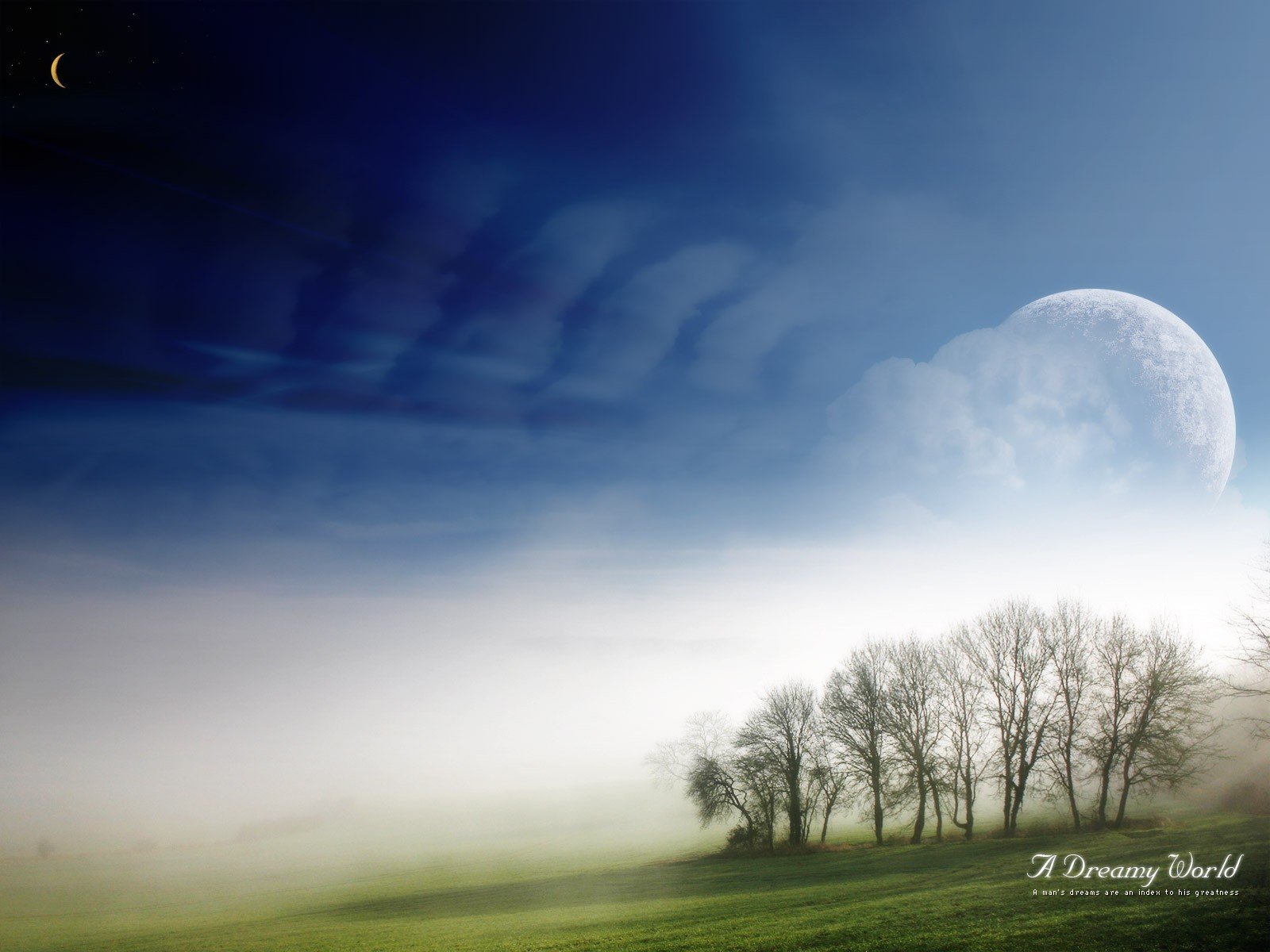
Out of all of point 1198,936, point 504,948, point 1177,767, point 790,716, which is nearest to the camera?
point 1198,936

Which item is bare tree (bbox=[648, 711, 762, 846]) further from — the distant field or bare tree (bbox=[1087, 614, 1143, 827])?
bare tree (bbox=[1087, 614, 1143, 827])

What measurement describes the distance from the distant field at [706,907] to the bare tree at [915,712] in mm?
7075

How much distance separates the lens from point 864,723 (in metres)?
55.0

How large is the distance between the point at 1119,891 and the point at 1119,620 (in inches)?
1314

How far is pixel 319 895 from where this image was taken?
191 feet

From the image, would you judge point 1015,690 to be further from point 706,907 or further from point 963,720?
point 706,907

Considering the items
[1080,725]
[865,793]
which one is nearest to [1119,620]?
[1080,725]

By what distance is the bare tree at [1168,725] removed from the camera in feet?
142

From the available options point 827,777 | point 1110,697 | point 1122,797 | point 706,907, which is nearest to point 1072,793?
point 1122,797

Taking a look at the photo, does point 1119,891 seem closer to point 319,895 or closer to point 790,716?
point 790,716

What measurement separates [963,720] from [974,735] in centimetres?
144

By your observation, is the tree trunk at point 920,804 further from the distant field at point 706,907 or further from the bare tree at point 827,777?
the bare tree at point 827,777

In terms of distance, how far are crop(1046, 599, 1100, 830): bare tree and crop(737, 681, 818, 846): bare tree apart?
2104cm

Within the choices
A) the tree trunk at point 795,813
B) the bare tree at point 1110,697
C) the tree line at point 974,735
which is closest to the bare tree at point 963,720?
the tree line at point 974,735
